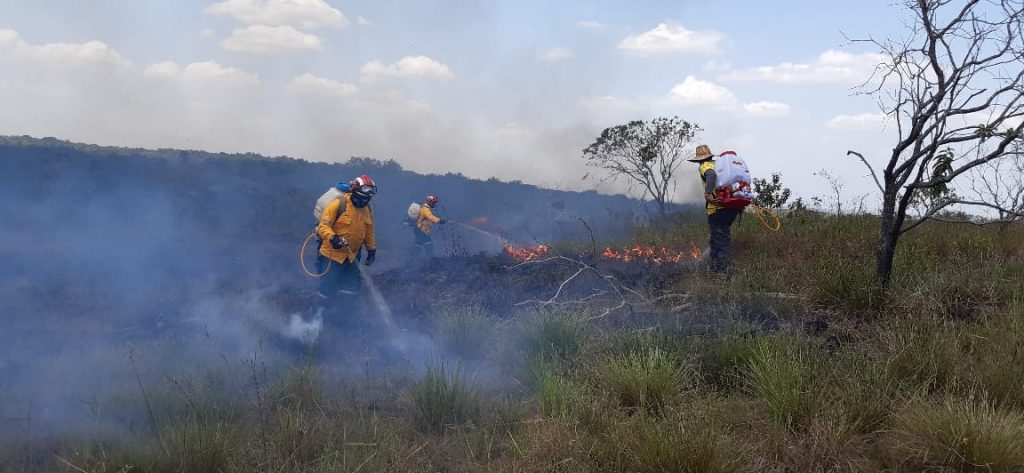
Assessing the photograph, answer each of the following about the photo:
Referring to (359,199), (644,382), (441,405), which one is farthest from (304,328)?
(644,382)

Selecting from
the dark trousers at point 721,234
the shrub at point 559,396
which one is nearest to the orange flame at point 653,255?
the dark trousers at point 721,234

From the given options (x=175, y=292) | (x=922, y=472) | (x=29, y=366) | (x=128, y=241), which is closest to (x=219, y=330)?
(x=29, y=366)

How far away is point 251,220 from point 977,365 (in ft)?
68.4

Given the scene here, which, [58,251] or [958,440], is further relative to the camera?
[58,251]

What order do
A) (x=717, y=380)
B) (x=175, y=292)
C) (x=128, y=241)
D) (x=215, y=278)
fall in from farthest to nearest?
(x=128, y=241) → (x=215, y=278) → (x=175, y=292) → (x=717, y=380)

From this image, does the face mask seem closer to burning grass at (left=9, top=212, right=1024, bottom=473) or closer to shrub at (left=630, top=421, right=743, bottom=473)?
burning grass at (left=9, top=212, right=1024, bottom=473)

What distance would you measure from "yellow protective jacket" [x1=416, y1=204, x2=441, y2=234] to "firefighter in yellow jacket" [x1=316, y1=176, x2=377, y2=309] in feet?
20.0

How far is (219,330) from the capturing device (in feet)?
25.7

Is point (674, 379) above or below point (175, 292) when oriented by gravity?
above

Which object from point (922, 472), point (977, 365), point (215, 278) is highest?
point (977, 365)

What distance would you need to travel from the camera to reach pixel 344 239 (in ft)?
25.3

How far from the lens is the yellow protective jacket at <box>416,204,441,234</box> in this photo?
564 inches

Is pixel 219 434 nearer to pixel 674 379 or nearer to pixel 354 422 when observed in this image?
pixel 354 422

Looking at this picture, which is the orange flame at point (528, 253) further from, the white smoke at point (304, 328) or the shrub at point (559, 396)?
the shrub at point (559, 396)
